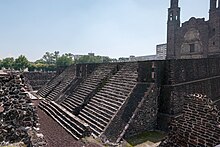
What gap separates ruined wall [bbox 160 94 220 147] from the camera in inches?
133

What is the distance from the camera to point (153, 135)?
33.0 feet

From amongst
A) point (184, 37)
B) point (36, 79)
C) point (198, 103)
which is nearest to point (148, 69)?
point (198, 103)

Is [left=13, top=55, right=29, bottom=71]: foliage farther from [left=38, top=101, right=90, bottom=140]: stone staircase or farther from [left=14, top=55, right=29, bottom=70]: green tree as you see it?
[left=38, top=101, right=90, bottom=140]: stone staircase

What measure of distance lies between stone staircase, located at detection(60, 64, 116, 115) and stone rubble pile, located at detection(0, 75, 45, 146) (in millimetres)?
8377

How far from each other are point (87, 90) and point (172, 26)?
699 inches

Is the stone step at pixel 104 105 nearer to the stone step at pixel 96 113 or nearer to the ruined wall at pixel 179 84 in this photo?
the stone step at pixel 96 113

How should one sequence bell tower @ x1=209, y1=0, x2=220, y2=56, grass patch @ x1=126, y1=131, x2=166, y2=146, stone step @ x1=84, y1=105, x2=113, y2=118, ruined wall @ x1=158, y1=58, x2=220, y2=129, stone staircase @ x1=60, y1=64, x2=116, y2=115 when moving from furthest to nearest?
bell tower @ x1=209, y1=0, x2=220, y2=56, stone staircase @ x1=60, y1=64, x2=116, y2=115, ruined wall @ x1=158, y1=58, x2=220, y2=129, stone step @ x1=84, y1=105, x2=113, y2=118, grass patch @ x1=126, y1=131, x2=166, y2=146

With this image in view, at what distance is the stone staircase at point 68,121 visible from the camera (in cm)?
929

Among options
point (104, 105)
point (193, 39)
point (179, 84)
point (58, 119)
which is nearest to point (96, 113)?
point (104, 105)

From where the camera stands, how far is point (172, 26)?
2752cm

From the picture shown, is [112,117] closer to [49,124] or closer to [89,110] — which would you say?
[89,110]

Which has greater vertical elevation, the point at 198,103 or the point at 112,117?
the point at 198,103

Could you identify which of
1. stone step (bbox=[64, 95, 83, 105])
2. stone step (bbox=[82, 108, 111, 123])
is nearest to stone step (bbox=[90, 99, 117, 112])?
stone step (bbox=[82, 108, 111, 123])

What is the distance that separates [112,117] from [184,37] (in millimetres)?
19900
